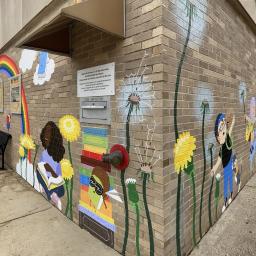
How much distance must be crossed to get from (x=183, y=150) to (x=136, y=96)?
726mm

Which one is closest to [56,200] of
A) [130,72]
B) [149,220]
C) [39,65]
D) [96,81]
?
[149,220]

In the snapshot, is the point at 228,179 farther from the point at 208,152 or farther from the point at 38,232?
the point at 38,232

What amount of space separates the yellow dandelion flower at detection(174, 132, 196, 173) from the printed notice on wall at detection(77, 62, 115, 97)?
836mm

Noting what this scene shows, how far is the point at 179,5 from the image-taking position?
238 cm

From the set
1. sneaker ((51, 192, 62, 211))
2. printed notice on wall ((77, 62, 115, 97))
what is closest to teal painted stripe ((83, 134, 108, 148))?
printed notice on wall ((77, 62, 115, 97))

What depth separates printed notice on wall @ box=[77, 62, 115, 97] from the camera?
260 cm

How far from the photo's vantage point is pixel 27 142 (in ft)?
15.9

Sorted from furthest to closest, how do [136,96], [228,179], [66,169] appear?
[228,179] < [66,169] < [136,96]

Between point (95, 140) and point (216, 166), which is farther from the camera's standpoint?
point (216, 166)

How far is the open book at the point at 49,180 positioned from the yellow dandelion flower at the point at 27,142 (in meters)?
0.48

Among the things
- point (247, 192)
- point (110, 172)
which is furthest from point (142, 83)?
point (247, 192)

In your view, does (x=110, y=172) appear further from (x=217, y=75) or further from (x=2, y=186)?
(x=2, y=186)

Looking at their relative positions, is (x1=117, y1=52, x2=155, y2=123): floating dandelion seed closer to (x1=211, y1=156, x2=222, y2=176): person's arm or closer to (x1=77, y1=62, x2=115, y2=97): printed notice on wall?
(x1=77, y1=62, x2=115, y2=97): printed notice on wall

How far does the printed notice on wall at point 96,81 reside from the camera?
260 cm
